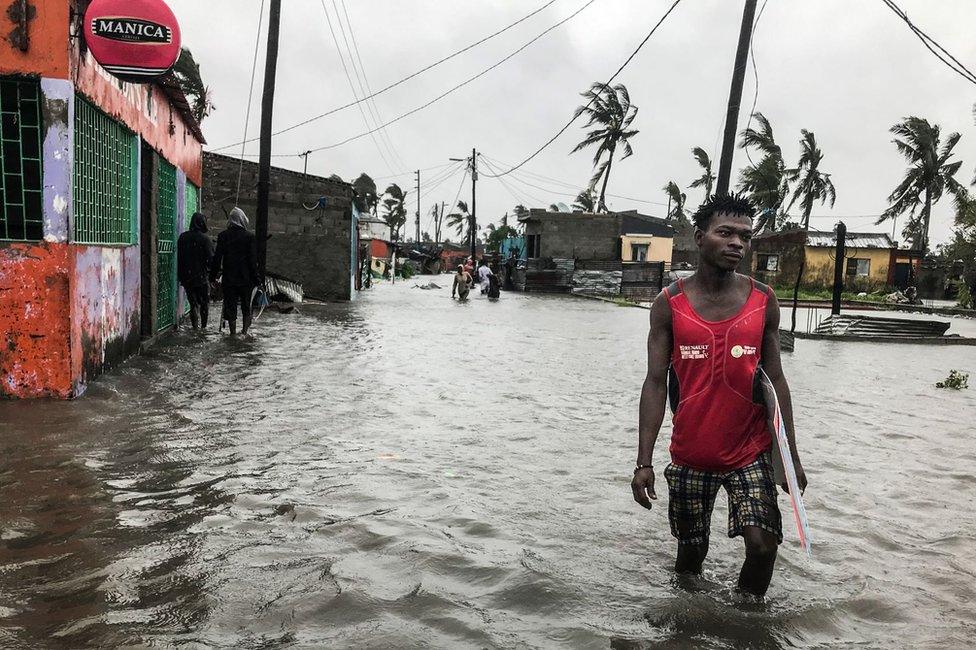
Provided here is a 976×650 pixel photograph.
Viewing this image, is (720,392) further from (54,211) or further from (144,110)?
(144,110)

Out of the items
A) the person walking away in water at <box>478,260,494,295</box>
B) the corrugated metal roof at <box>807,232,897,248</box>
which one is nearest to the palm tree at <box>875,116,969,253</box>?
the corrugated metal roof at <box>807,232,897,248</box>

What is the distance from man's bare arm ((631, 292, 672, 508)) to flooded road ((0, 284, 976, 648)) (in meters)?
0.58

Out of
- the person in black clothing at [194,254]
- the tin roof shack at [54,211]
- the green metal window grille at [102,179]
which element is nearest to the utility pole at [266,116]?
the person in black clothing at [194,254]

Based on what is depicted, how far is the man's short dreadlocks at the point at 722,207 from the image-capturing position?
3367 millimetres

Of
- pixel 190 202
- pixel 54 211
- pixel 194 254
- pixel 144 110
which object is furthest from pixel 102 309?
pixel 190 202

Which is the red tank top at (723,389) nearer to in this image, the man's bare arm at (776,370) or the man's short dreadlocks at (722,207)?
the man's bare arm at (776,370)

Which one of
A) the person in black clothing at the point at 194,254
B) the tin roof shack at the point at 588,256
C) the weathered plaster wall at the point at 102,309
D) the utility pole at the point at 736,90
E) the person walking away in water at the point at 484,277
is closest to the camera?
the weathered plaster wall at the point at 102,309

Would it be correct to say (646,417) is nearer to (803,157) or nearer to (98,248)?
(98,248)

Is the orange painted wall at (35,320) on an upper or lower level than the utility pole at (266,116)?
lower

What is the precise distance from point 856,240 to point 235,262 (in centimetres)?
4172

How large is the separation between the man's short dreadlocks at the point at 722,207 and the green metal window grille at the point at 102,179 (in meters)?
5.58

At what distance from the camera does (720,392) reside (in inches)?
126

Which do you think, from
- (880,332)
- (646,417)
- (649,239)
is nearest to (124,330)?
(646,417)

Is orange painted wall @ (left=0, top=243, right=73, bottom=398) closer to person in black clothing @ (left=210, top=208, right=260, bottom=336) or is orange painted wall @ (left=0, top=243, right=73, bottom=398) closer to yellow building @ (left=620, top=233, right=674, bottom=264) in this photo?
person in black clothing @ (left=210, top=208, right=260, bottom=336)
